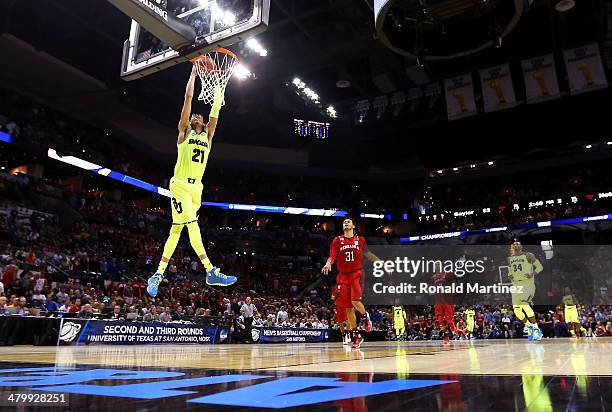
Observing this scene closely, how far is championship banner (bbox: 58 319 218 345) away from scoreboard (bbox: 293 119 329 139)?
17.2m

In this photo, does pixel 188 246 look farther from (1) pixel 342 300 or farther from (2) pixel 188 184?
(2) pixel 188 184

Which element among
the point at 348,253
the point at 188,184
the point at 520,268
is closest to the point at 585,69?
the point at 520,268

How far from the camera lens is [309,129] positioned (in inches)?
1159

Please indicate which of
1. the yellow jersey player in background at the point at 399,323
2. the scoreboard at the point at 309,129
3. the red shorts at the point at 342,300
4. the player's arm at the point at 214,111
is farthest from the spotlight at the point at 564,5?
the player's arm at the point at 214,111

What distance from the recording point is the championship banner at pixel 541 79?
1931 cm

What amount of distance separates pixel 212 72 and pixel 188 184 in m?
2.02

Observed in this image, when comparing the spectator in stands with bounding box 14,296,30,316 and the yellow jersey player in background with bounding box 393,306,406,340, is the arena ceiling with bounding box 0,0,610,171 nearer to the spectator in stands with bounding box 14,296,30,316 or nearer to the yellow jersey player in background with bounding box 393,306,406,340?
the spectator in stands with bounding box 14,296,30,316

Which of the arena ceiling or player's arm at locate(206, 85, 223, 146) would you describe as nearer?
player's arm at locate(206, 85, 223, 146)

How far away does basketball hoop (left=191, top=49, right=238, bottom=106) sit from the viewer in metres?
7.55

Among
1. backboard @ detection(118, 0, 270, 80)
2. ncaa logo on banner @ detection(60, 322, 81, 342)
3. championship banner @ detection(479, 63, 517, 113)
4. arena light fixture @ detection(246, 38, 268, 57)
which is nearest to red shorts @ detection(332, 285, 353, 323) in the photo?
backboard @ detection(118, 0, 270, 80)

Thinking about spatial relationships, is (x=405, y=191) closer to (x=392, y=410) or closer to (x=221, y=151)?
(x=221, y=151)

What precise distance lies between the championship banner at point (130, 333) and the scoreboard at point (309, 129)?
17.2 meters

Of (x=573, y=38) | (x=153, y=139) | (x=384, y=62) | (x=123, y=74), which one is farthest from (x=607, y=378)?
(x=153, y=139)

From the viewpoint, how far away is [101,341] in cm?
1111
